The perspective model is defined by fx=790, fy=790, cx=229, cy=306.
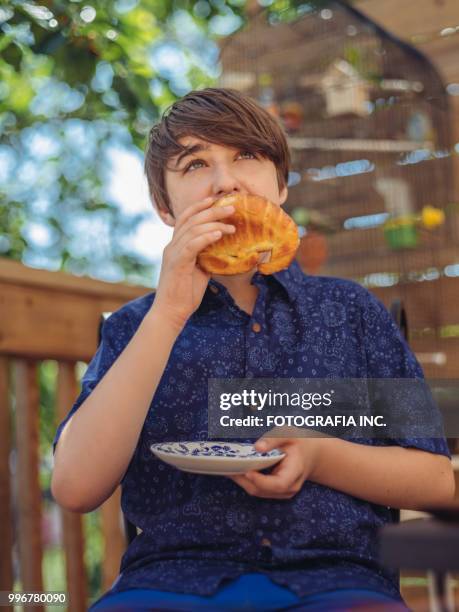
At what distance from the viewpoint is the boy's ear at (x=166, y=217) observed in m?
1.65

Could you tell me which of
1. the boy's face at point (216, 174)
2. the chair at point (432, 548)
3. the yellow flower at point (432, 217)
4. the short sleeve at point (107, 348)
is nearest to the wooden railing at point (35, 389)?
the short sleeve at point (107, 348)

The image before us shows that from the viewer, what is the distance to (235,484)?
135cm

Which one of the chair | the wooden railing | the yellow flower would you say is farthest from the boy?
the yellow flower

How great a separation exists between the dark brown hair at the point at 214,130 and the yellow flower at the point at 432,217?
1.65 metres

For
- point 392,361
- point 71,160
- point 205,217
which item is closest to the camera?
point 205,217

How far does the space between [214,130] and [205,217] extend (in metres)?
0.22

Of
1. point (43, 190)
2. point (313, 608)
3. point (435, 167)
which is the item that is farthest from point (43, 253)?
point (313, 608)

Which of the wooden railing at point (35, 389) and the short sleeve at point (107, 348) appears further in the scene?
the wooden railing at point (35, 389)

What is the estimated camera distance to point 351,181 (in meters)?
3.41

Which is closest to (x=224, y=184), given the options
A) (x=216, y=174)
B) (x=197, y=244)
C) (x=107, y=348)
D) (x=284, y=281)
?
(x=216, y=174)

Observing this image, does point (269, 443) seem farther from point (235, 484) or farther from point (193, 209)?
point (193, 209)

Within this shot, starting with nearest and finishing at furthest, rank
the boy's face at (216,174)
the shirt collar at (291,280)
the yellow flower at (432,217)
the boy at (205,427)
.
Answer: the boy at (205,427) → the boy's face at (216,174) → the shirt collar at (291,280) → the yellow flower at (432,217)

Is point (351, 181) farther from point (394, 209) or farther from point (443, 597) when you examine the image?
point (443, 597)

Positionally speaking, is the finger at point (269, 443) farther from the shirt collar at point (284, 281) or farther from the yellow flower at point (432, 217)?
the yellow flower at point (432, 217)
